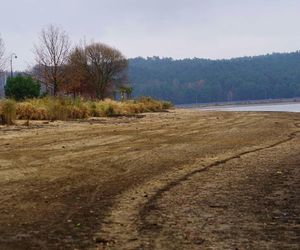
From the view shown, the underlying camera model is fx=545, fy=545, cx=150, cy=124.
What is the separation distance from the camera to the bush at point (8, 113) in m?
21.2

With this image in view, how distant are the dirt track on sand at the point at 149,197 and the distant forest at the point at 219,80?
101008mm

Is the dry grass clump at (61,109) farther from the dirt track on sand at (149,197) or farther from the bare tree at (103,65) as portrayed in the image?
the bare tree at (103,65)

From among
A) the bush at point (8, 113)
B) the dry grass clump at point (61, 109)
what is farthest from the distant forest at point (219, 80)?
the bush at point (8, 113)

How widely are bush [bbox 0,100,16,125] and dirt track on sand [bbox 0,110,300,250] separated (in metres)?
8.74

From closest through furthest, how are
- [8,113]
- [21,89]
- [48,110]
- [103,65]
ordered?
[8,113] < [48,110] < [21,89] < [103,65]

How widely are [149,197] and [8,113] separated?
1543 cm

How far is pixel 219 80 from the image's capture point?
128 m

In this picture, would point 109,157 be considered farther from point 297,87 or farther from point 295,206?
point 297,87

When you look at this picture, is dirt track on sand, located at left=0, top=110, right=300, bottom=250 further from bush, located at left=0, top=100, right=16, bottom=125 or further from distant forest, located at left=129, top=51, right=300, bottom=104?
distant forest, located at left=129, top=51, right=300, bottom=104

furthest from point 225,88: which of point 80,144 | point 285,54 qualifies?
point 80,144

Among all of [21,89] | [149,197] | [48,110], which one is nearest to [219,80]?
[21,89]

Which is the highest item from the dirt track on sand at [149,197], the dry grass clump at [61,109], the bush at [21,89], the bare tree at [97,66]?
the bare tree at [97,66]

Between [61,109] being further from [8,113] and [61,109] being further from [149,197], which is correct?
[149,197]

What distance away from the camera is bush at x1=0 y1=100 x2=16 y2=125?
21156 mm
